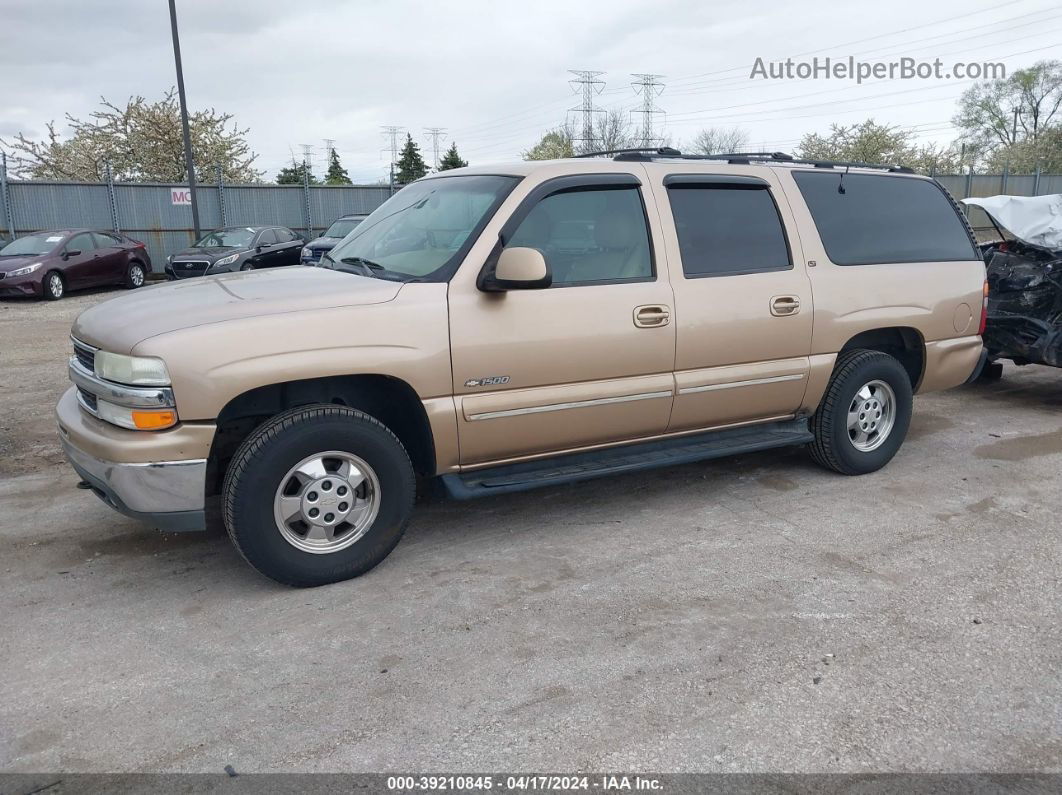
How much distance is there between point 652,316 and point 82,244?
1644 centimetres

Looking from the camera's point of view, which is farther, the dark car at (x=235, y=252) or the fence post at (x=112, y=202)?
the fence post at (x=112, y=202)

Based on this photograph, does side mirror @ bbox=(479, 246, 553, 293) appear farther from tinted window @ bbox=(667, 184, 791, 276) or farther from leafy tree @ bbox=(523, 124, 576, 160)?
leafy tree @ bbox=(523, 124, 576, 160)

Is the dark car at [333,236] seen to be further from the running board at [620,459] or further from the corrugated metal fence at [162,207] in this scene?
the running board at [620,459]

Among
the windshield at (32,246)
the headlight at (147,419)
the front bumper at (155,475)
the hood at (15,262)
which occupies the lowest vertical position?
the front bumper at (155,475)

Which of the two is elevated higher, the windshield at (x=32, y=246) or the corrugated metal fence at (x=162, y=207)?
the corrugated metal fence at (x=162, y=207)

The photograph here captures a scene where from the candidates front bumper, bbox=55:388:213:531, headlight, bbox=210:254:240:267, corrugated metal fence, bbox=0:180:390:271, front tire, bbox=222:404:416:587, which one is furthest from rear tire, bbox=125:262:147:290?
front tire, bbox=222:404:416:587

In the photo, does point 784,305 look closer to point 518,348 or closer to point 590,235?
point 590,235

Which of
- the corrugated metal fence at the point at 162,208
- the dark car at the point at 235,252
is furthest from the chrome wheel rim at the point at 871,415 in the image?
the corrugated metal fence at the point at 162,208

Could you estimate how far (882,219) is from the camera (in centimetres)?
536

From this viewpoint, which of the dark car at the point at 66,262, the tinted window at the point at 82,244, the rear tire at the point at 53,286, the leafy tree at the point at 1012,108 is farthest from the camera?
the leafy tree at the point at 1012,108

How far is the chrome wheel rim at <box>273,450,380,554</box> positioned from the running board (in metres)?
0.44

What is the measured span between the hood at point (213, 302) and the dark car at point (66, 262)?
45.4ft

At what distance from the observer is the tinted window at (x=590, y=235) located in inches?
165

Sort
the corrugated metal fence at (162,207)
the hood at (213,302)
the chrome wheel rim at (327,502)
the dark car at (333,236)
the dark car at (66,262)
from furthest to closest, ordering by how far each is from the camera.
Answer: the corrugated metal fence at (162,207)
the dark car at (66,262)
the dark car at (333,236)
the chrome wheel rim at (327,502)
the hood at (213,302)
